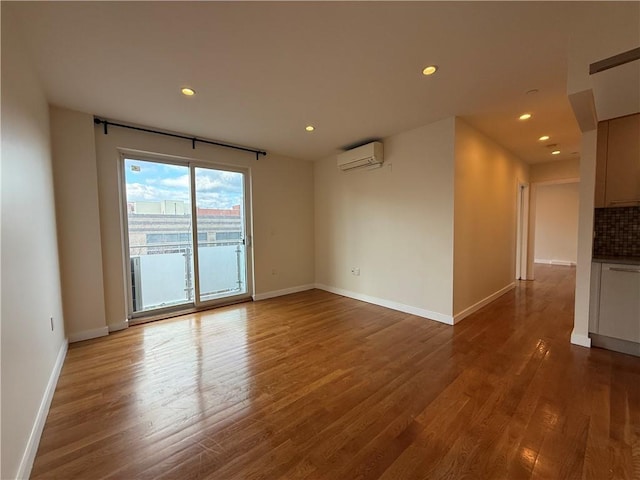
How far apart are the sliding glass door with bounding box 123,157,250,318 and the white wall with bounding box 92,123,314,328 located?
0.66 feet

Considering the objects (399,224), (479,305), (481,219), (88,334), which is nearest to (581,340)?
(479,305)

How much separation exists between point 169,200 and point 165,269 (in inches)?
39.5

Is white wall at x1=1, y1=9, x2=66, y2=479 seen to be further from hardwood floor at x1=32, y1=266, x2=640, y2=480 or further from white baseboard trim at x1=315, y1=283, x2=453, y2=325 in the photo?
white baseboard trim at x1=315, y1=283, x2=453, y2=325

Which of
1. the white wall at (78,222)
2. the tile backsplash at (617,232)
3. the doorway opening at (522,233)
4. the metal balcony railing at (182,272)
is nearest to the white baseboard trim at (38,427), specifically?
the white wall at (78,222)

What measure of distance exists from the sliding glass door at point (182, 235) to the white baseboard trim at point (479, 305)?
130 inches

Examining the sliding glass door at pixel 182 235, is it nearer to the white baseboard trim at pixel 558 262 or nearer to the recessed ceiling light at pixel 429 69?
the recessed ceiling light at pixel 429 69

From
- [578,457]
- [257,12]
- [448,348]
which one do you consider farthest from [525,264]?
[257,12]

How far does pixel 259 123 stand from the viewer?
3365mm

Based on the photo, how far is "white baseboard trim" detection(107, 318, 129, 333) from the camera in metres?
3.26

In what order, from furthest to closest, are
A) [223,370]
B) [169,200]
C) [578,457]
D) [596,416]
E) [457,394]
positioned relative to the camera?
1. [169,200]
2. [223,370]
3. [457,394]
4. [596,416]
5. [578,457]

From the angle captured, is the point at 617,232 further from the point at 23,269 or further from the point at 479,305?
the point at 23,269

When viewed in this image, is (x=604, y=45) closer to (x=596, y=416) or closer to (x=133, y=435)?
(x=596, y=416)

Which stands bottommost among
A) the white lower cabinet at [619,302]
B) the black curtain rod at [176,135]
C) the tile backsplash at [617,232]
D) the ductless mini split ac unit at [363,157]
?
the white lower cabinet at [619,302]

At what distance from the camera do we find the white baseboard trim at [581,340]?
2693 millimetres
